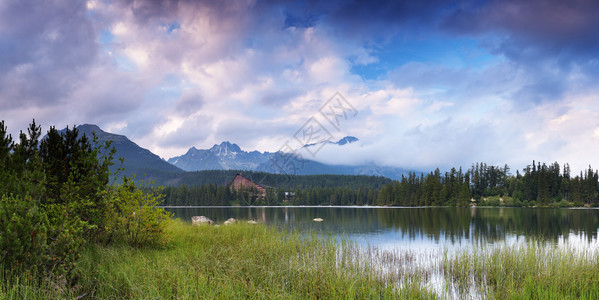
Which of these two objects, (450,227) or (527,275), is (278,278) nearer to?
(527,275)

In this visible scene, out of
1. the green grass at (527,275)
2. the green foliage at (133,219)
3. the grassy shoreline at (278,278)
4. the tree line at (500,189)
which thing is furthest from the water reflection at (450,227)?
the tree line at (500,189)

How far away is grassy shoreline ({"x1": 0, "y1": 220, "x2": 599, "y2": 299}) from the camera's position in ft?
31.1

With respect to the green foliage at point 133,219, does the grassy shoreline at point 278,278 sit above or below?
below

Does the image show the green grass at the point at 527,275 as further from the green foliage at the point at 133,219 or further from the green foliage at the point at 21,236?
the green foliage at the point at 21,236

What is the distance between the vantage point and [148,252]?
14797 mm

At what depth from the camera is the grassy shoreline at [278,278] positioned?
9492mm

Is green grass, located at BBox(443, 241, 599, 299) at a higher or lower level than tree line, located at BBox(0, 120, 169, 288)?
lower

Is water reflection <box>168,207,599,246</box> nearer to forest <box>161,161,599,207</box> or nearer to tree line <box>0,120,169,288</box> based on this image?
Result: tree line <box>0,120,169,288</box>

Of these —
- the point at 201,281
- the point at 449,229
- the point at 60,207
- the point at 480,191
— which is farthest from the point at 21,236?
the point at 480,191

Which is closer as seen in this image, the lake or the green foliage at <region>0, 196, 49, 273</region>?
the green foliage at <region>0, 196, 49, 273</region>

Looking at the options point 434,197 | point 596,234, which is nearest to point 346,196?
point 434,197

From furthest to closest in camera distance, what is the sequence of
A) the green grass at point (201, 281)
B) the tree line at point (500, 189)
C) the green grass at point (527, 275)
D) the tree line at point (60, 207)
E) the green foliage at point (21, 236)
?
1. the tree line at point (500, 189)
2. the green grass at point (527, 275)
3. the green grass at point (201, 281)
4. the tree line at point (60, 207)
5. the green foliage at point (21, 236)

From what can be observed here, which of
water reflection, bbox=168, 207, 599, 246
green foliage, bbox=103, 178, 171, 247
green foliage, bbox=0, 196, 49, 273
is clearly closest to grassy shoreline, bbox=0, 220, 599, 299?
green foliage, bbox=0, 196, 49, 273

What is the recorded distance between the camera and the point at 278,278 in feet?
39.4
